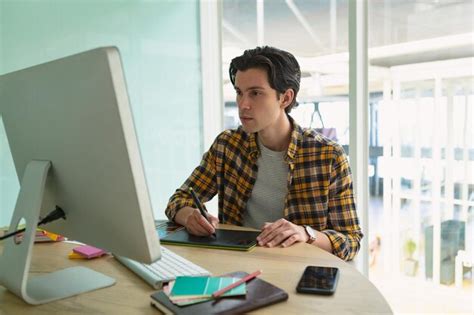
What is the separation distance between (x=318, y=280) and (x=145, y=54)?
2221 millimetres

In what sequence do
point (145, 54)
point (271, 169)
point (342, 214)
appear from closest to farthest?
point (342, 214), point (271, 169), point (145, 54)

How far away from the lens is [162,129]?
117 inches

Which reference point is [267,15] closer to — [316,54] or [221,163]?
[316,54]

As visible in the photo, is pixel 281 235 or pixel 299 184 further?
pixel 299 184

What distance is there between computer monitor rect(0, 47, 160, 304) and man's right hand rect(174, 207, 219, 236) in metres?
0.40

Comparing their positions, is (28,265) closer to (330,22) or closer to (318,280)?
(318,280)

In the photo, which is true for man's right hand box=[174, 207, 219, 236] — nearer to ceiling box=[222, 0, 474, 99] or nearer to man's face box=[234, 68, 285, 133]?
man's face box=[234, 68, 285, 133]

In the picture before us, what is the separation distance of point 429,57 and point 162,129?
1.66 metres

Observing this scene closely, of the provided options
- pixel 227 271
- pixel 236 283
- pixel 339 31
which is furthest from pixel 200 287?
pixel 339 31

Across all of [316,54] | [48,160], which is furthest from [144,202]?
[316,54]

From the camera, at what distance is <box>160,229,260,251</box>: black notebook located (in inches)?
49.0

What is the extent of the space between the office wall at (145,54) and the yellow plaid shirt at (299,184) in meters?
1.11

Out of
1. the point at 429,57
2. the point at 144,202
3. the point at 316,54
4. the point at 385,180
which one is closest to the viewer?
the point at 144,202

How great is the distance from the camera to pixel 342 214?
149cm
